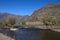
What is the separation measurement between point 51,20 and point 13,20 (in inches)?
1469

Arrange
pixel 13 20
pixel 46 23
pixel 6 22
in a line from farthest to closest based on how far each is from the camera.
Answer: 1. pixel 13 20
2. pixel 6 22
3. pixel 46 23

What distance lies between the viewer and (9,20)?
453 ft

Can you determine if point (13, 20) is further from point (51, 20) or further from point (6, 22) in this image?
point (51, 20)

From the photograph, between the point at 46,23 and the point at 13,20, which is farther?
Result: the point at 13,20

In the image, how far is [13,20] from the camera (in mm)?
143750

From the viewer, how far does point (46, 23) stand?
124m

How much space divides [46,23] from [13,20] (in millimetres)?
35099

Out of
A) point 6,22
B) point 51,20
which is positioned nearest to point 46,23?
point 51,20

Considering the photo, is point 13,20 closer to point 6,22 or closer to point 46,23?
point 6,22

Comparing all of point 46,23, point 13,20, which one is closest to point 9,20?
point 13,20

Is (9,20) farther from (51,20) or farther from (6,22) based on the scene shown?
(51,20)

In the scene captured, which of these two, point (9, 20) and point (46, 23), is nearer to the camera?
point (46, 23)

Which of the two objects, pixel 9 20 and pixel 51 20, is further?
pixel 9 20

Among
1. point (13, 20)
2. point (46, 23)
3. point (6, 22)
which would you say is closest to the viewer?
point (46, 23)
